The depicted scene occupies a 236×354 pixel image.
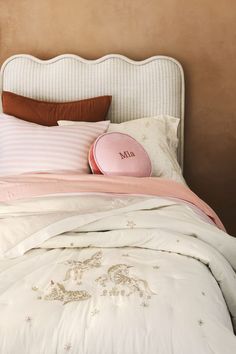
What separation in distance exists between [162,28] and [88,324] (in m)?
2.01

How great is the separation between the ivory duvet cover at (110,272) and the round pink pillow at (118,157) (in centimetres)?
23

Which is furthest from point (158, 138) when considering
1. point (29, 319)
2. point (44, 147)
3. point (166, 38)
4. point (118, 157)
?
point (29, 319)

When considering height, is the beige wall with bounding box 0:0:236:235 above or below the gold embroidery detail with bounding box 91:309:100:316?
above

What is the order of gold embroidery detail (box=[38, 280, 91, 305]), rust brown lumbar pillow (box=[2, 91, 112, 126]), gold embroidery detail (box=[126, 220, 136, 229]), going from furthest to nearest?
rust brown lumbar pillow (box=[2, 91, 112, 126])
gold embroidery detail (box=[126, 220, 136, 229])
gold embroidery detail (box=[38, 280, 91, 305])

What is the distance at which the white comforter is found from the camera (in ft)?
3.04

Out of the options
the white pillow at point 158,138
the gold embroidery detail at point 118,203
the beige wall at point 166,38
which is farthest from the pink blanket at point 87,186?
the beige wall at point 166,38

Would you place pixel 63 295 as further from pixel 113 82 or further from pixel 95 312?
pixel 113 82

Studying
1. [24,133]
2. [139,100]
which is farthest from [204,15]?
[24,133]

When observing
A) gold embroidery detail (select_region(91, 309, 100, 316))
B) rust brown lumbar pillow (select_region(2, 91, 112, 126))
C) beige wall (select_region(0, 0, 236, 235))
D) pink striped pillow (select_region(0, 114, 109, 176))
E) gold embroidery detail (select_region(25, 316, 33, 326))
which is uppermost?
beige wall (select_region(0, 0, 236, 235))

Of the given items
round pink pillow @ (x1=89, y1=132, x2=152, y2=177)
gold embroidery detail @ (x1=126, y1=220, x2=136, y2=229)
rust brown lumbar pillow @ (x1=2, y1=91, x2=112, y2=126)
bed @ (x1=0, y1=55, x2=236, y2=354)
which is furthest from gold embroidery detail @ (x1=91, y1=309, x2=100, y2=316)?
rust brown lumbar pillow @ (x1=2, y1=91, x2=112, y2=126)

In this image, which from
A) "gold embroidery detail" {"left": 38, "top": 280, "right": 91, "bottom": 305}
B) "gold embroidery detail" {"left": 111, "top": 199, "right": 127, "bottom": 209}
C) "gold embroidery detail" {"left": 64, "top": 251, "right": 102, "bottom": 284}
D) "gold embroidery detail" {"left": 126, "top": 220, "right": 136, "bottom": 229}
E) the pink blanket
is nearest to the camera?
"gold embroidery detail" {"left": 38, "top": 280, "right": 91, "bottom": 305}

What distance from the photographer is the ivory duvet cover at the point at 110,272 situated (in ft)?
3.05

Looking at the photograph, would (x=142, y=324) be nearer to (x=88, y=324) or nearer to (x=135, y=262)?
(x=88, y=324)

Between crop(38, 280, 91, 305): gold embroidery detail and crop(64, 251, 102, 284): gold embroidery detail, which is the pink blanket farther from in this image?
crop(38, 280, 91, 305): gold embroidery detail
